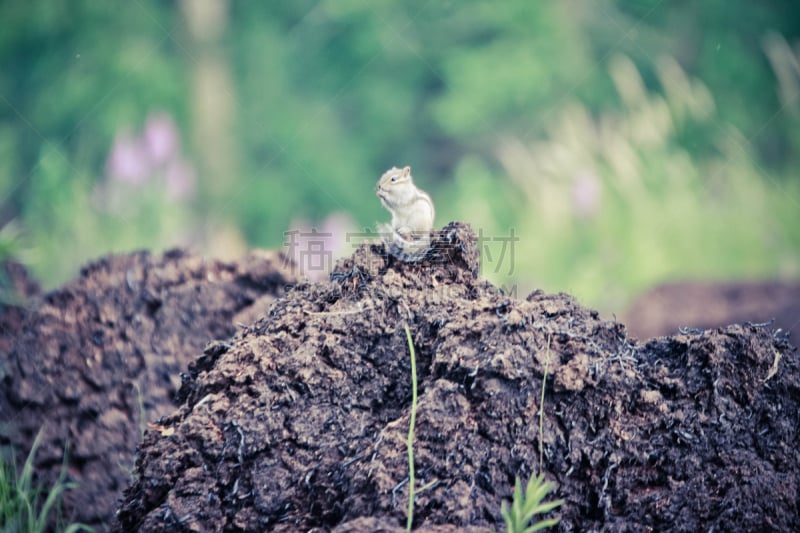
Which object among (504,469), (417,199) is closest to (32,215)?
(417,199)

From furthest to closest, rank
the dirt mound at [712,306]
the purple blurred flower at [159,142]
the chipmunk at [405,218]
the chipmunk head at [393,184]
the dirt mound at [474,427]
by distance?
the purple blurred flower at [159,142] < the dirt mound at [712,306] < the chipmunk head at [393,184] < the chipmunk at [405,218] < the dirt mound at [474,427]

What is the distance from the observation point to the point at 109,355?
339cm

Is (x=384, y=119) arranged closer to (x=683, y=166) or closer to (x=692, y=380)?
(x=683, y=166)

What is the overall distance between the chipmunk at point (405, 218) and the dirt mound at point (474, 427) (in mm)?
179

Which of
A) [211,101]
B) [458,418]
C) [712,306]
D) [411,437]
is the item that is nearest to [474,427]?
[458,418]

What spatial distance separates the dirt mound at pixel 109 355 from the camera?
3172 mm

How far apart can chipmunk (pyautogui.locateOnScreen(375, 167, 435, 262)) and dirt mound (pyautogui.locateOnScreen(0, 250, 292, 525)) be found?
88 centimetres

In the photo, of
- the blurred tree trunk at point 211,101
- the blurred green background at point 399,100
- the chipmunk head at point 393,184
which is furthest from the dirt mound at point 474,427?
the blurred tree trunk at point 211,101

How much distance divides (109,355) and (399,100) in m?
7.36

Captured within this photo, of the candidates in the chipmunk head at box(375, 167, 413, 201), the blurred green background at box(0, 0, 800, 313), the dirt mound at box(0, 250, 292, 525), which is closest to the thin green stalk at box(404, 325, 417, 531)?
the chipmunk head at box(375, 167, 413, 201)

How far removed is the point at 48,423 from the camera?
10.7 ft

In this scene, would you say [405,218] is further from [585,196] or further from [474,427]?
[585,196]

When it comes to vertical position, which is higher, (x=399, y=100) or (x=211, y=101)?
(x=399, y=100)

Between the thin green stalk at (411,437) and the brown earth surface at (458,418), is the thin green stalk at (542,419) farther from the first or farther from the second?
the thin green stalk at (411,437)
